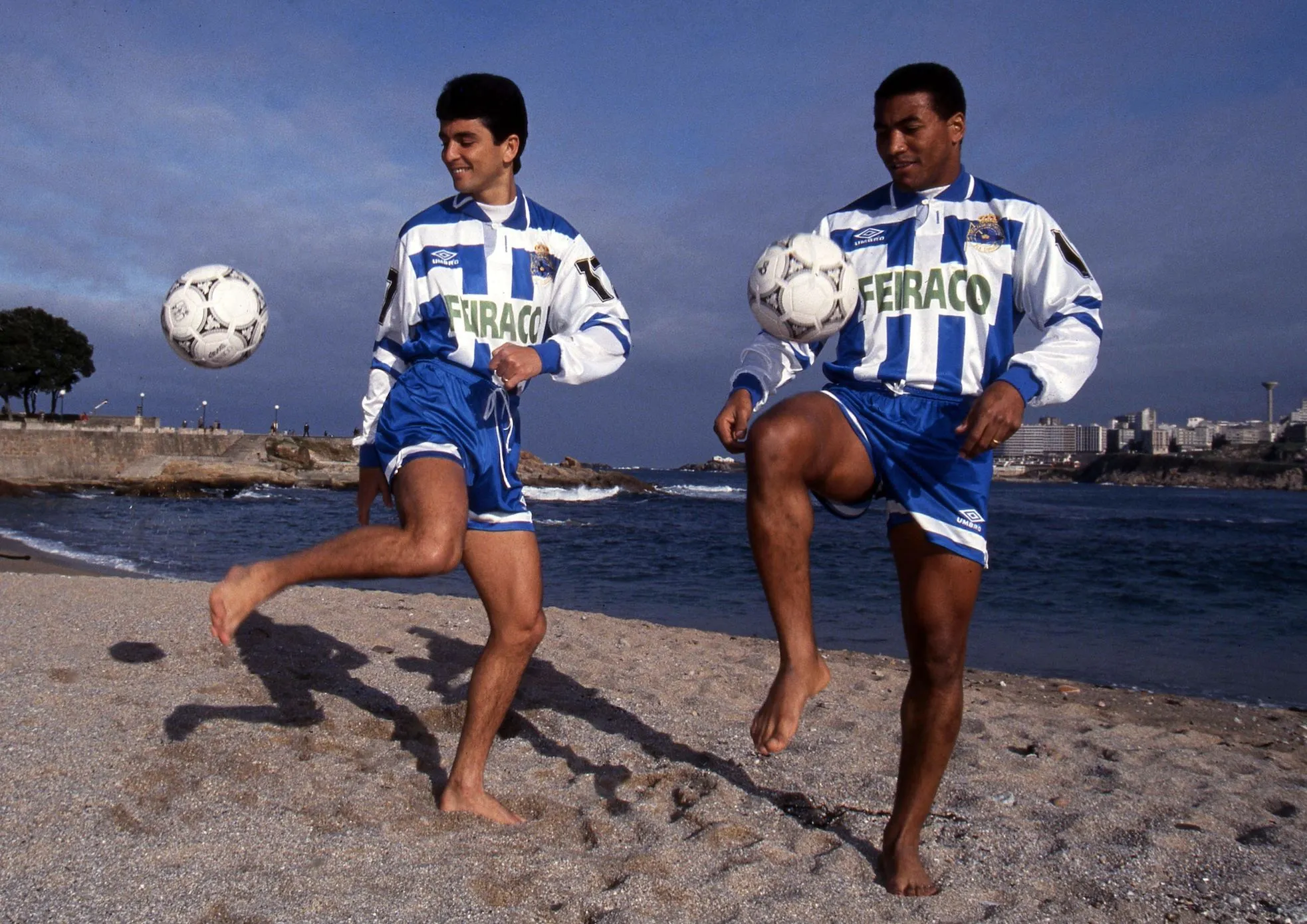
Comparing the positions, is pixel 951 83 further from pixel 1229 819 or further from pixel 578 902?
pixel 1229 819

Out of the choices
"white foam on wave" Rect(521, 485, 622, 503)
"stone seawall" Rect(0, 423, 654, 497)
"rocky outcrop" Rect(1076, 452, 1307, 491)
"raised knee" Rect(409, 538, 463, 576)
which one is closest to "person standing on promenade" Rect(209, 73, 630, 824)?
"raised knee" Rect(409, 538, 463, 576)

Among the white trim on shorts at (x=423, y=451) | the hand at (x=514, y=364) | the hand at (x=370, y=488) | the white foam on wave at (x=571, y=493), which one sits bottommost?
the white foam on wave at (x=571, y=493)

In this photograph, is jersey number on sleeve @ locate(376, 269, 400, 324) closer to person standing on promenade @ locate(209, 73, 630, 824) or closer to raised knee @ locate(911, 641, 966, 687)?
person standing on promenade @ locate(209, 73, 630, 824)

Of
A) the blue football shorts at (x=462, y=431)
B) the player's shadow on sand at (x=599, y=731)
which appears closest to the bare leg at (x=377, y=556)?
Answer: the blue football shorts at (x=462, y=431)

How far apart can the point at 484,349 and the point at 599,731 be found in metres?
1.98

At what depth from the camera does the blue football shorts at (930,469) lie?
2699 millimetres

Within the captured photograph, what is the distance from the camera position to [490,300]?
3.23 metres

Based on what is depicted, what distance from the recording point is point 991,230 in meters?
2.87

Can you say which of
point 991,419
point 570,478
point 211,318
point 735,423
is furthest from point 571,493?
point 991,419

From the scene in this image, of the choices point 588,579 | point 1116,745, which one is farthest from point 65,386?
point 1116,745

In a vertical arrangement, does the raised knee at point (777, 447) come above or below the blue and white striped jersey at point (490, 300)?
below

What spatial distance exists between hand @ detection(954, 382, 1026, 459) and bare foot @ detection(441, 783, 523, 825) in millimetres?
1859

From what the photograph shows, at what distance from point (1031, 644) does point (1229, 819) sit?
629 centimetres

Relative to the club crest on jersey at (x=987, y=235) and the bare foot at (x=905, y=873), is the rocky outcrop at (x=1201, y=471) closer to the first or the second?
the club crest on jersey at (x=987, y=235)
